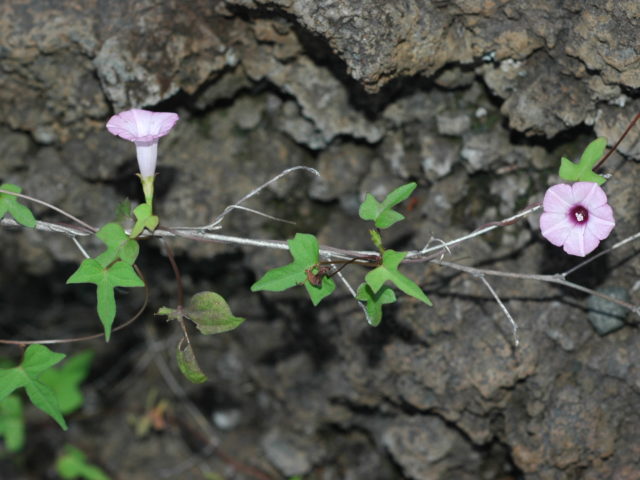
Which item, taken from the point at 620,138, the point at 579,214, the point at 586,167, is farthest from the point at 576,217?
the point at 620,138

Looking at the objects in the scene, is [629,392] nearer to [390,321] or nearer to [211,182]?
[390,321]

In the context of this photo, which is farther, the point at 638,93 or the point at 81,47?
the point at 81,47

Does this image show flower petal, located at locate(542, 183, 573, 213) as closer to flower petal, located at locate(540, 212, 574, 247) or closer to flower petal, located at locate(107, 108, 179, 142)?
A: flower petal, located at locate(540, 212, 574, 247)

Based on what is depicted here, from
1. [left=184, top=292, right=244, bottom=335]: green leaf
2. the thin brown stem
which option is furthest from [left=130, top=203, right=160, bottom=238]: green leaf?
the thin brown stem

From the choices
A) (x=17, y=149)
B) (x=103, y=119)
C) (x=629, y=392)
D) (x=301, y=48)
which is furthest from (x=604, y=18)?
(x=17, y=149)

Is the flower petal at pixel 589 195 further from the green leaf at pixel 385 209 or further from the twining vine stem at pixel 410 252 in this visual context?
the green leaf at pixel 385 209

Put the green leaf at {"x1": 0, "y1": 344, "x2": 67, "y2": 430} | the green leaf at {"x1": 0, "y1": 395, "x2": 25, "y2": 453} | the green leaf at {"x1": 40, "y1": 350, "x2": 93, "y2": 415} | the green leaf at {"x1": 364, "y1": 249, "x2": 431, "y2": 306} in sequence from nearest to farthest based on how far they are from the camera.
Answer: the green leaf at {"x1": 364, "y1": 249, "x2": 431, "y2": 306} < the green leaf at {"x1": 0, "y1": 344, "x2": 67, "y2": 430} < the green leaf at {"x1": 0, "y1": 395, "x2": 25, "y2": 453} < the green leaf at {"x1": 40, "y1": 350, "x2": 93, "y2": 415}

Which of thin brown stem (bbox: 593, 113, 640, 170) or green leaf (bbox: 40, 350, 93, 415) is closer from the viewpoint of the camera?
thin brown stem (bbox: 593, 113, 640, 170)
